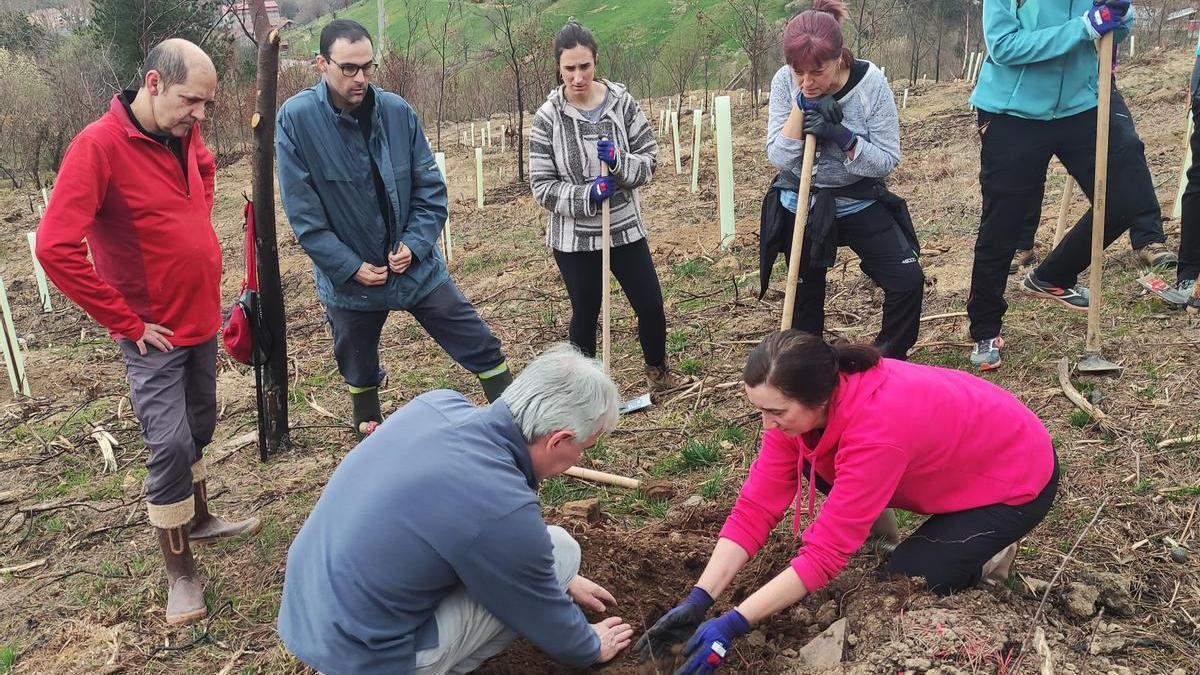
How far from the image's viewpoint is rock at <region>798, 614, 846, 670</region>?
2.52m

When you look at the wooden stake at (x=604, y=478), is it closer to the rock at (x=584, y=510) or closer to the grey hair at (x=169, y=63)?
the rock at (x=584, y=510)

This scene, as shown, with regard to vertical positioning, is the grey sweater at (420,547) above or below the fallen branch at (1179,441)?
above

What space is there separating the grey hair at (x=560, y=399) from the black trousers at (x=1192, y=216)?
12.6 ft

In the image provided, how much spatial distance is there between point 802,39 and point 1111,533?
2175mm

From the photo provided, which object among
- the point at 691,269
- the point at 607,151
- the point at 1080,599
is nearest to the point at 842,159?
the point at 607,151

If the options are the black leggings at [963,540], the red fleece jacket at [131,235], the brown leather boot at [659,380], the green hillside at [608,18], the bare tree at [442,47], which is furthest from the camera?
the green hillside at [608,18]

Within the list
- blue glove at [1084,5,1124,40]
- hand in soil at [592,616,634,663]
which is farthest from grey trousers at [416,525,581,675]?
blue glove at [1084,5,1124,40]

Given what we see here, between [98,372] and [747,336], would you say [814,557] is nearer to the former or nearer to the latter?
[747,336]

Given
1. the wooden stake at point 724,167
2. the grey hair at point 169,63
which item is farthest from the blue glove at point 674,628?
the wooden stake at point 724,167

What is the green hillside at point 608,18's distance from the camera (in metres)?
38.0

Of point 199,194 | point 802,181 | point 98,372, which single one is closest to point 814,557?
point 802,181

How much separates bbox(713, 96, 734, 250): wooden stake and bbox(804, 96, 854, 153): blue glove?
383 cm

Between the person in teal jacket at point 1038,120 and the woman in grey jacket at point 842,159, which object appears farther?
the person in teal jacket at point 1038,120

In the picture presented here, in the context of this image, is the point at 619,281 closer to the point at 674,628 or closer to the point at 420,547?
the point at 674,628
